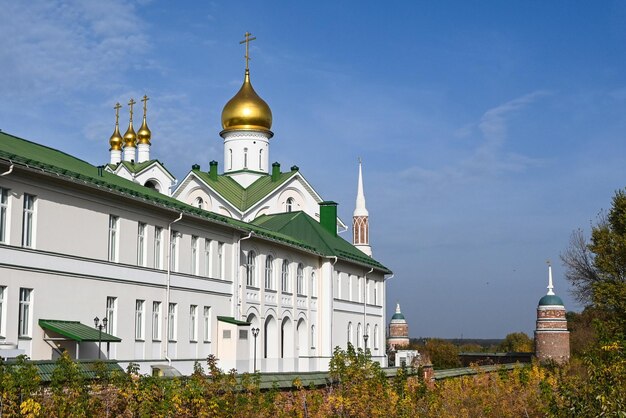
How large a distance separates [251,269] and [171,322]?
652 centimetres

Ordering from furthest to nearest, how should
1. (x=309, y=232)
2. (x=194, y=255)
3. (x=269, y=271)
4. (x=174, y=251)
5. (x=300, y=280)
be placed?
(x=309, y=232) → (x=300, y=280) → (x=269, y=271) → (x=194, y=255) → (x=174, y=251)

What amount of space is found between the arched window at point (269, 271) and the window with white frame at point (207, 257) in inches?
188

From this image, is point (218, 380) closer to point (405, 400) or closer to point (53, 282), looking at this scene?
point (405, 400)

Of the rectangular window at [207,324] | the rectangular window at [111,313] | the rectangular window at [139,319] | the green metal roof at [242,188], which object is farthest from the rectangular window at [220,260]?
the green metal roof at [242,188]

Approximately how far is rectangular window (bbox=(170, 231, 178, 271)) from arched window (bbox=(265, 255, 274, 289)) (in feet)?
23.4

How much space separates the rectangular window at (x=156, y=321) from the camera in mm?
26828

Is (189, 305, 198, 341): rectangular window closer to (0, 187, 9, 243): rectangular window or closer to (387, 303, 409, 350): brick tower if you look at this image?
(0, 187, 9, 243): rectangular window

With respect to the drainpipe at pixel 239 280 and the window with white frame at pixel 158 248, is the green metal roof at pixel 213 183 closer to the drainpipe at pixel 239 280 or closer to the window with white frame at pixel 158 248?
the drainpipe at pixel 239 280

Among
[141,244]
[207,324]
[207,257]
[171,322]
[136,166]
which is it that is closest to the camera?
[141,244]

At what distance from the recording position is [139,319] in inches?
1030

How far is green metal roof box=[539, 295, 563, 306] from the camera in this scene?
5188 cm

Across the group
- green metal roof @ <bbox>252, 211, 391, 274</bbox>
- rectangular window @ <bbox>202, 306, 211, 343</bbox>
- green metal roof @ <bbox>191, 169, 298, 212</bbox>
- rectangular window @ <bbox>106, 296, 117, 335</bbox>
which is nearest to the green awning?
rectangular window @ <bbox>106, 296, 117, 335</bbox>

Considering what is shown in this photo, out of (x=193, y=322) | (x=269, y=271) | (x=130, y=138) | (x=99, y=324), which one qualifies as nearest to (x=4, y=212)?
(x=99, y=324)

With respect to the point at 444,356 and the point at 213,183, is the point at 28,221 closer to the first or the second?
the point at 213,183
